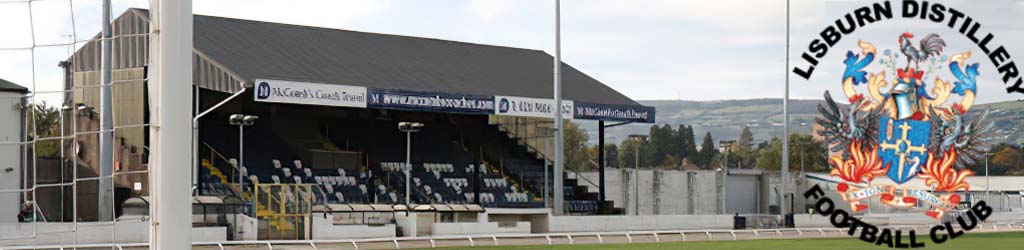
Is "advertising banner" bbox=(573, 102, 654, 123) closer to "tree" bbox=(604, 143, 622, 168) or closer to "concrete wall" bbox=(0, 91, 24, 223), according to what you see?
"concrete wall" bbox=(0, 91, 24, 223)

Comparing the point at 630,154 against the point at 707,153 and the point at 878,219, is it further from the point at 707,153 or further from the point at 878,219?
the point at 878,219

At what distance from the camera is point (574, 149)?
157125 mm

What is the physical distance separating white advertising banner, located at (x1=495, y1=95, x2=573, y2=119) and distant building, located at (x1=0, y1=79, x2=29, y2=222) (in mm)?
31540

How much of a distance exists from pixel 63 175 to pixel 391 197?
1285 inches

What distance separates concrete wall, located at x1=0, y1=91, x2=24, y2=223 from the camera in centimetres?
1136

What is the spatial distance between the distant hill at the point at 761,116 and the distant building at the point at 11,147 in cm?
1838

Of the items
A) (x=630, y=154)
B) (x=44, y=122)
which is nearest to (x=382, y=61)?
(x=44, y=122)

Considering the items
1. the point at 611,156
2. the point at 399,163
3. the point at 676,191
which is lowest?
the point at 611,156

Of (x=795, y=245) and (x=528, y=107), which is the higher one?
(x=528, y=107)

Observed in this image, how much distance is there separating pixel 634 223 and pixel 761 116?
6077 centimetres

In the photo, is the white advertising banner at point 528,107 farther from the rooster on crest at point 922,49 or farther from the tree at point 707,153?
the tree at point 707,153

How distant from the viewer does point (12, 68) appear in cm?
1065

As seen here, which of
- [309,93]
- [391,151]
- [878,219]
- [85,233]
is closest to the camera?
[85,233]

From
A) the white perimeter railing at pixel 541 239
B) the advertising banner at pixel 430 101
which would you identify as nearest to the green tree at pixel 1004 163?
the white perimeter railing at pixel 541 239
